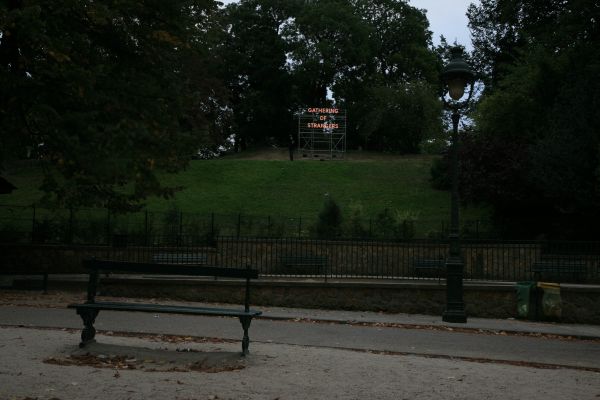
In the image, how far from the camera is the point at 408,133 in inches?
2244

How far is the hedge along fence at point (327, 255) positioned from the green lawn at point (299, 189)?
694cm

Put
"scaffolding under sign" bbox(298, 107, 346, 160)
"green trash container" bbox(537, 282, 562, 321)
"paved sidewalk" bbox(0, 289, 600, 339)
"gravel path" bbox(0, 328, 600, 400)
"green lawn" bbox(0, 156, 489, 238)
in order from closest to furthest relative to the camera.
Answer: "gravel path" bbox(0, 328, 600, 400)
"paved sidewalk" bbox(0, 289, 600, 339)
"green trash container" bbox(537, 282, 562, 321)
"green lawn" bbox(0, 156, 489, 238)
"scaffolding under sign" bbox(298, 107, 346, 160)

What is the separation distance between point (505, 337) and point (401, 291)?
3.43m

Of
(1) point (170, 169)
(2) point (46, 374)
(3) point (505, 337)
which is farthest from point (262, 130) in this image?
(2) point (46, 374)

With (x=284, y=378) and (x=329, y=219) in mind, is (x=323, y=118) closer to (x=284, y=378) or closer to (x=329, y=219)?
(x=329, y=219)

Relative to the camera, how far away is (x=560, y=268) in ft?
65.3

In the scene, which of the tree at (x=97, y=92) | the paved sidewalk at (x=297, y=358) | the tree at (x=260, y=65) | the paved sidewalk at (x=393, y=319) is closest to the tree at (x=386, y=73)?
the tree at (x=260, y=65)

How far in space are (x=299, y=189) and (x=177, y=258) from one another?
1959 cm

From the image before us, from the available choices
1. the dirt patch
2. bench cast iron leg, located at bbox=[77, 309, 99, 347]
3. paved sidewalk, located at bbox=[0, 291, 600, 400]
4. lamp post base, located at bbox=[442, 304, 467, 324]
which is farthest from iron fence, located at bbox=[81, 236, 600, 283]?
the dirt patch

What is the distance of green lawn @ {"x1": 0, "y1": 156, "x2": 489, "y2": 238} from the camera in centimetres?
3341

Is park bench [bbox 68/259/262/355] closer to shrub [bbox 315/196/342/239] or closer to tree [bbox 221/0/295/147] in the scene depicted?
shrub [bbox 315/196/342/239]

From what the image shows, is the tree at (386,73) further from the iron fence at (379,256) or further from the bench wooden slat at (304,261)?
the bench wooden slat at (304,261)

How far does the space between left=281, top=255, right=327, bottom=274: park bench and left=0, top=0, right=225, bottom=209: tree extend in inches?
203

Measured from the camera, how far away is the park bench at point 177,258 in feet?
64.6
